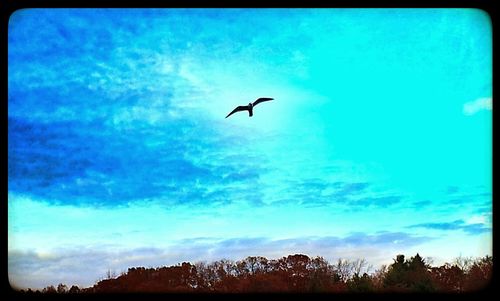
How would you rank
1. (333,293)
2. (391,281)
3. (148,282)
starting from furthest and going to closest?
1. (391,281)
2. (148,282)
3. (333,293)

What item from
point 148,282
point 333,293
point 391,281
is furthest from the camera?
point 391,281

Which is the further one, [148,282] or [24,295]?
[148,282]
